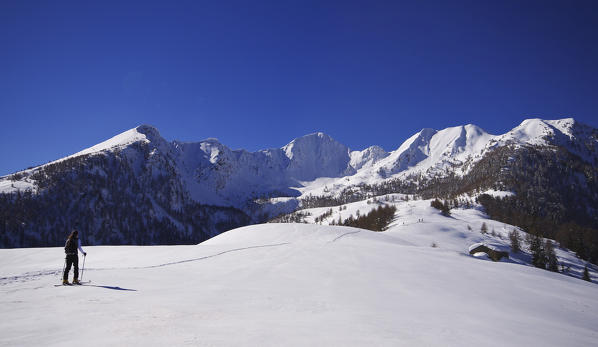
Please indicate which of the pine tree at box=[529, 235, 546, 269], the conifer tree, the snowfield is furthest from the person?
the conifer tree

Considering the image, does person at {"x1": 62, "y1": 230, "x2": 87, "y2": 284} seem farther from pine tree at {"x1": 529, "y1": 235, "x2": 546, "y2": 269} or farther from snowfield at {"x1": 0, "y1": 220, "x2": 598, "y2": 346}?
pine tree at {"x1": 529, "y1": 235, "x2": 546, "y2": 269}

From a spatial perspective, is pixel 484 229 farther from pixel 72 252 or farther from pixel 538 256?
pixel 72 252

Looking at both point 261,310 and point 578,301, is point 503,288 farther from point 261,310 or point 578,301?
point 261,310

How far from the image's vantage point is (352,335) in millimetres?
7145

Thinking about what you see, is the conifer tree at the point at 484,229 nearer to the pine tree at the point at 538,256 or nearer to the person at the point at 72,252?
the pine tree at the point at 538,256

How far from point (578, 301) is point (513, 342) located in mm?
10900

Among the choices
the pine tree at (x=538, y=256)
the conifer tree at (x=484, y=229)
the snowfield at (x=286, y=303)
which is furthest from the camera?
the conifer tree at (x=484, y=229)

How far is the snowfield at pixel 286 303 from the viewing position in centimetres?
686

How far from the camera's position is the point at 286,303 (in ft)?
33.3

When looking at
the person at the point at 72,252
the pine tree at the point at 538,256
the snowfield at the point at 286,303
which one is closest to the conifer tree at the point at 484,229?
the pine tree at the point at 538,256

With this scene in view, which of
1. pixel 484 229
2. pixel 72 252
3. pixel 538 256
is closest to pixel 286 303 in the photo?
pixel 72 252

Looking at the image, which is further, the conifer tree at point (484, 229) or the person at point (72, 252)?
the conifer tree at point (484, 229)

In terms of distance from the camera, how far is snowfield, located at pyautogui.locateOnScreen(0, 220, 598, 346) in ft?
22.5

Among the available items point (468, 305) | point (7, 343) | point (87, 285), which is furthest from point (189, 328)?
point (468, 305)
